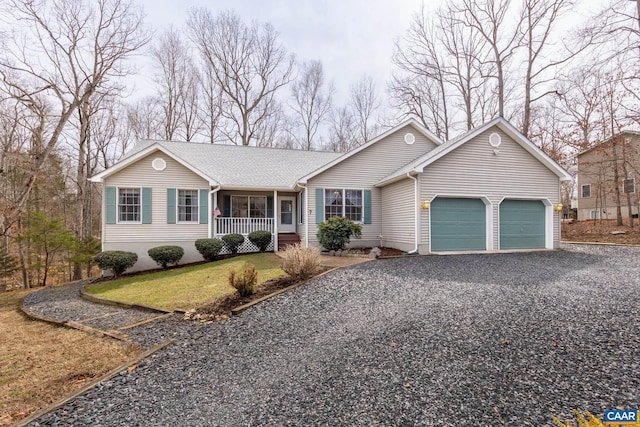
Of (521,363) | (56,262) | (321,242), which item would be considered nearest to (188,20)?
(56,262)

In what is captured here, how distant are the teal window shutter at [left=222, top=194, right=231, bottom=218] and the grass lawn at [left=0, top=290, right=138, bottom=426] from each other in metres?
8.31

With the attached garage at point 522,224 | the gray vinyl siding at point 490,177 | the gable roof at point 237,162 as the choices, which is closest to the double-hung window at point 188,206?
the gable roof at point 237,162

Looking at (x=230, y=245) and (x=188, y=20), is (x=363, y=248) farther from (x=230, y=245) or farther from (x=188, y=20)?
(x=188, y=20)

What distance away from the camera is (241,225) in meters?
13.4

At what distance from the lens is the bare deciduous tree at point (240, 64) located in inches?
938

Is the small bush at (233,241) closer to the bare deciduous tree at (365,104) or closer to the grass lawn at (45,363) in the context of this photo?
the grass lawn at (45,363)

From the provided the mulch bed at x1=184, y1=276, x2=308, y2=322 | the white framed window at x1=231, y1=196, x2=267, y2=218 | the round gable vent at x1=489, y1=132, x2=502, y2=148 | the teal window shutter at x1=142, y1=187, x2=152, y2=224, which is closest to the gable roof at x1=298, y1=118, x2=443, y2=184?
the round gable vent at x1=489, y1=132, x2=502, y2=148

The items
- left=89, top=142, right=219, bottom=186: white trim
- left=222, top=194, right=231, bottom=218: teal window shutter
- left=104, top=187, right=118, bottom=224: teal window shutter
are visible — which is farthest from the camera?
left=222, top=194, right=231, bottom=218: teal window shutter

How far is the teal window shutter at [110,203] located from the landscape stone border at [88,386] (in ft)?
30.5

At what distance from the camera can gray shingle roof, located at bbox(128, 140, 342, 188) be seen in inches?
526

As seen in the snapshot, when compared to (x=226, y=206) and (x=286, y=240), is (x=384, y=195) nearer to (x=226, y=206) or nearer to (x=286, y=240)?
(x=286, y=240)

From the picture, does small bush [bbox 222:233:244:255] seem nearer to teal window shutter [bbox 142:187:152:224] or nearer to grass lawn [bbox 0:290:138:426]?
teal window shutter [bbox 142:187:152:224]

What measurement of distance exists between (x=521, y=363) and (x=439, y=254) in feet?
25.1

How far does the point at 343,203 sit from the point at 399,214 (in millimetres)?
2404
